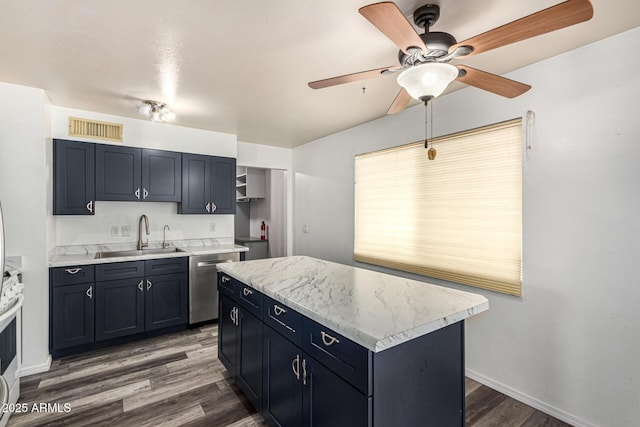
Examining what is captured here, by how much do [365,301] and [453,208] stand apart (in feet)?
5.06

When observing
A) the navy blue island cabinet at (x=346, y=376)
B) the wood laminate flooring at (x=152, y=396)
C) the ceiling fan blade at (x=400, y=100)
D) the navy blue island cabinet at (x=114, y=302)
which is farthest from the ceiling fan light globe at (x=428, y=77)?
the navy blue island cabinet at (x=114, y=302)

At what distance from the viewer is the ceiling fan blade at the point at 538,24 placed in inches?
41.1

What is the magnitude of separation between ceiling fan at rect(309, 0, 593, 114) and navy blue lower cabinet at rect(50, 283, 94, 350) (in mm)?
2917

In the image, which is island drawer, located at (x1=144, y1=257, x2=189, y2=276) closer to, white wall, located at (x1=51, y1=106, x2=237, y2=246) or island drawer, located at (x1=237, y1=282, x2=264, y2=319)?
white wall, located at (x1=51, y1=106, x2=237, y2=246)

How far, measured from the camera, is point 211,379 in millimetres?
2490

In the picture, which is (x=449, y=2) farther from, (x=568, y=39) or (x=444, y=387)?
(x=444, y=387)

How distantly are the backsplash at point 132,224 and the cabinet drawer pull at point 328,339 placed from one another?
10.2 ft

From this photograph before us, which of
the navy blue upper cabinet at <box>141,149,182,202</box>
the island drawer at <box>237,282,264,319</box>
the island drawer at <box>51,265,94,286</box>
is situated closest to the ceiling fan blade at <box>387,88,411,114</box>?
the island drawer at <box>237,282,264,319</box>

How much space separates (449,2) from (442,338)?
1652mm

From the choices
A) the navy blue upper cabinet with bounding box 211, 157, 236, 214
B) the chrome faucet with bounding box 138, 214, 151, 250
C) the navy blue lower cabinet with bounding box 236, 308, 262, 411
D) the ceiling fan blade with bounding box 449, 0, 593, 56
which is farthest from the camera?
the navy blue upper cabinet with bounding box 211, 157, 236, 214

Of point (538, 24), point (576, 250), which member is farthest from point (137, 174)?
point (576, 250)

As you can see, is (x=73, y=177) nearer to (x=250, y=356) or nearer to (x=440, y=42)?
(x=250, y=356)

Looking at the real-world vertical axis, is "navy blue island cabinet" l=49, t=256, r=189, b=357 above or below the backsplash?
below

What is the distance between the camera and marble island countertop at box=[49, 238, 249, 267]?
288cm
